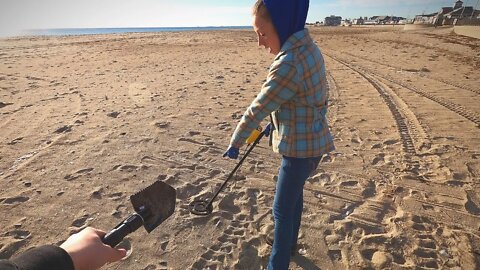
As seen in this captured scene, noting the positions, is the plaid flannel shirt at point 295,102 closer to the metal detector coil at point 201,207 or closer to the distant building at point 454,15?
the metal detector coil at point 201,207

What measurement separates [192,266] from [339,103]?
602 centimetres

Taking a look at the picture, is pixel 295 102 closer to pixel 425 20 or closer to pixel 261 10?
pixel 261 10

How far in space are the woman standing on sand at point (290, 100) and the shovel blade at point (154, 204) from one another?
98cm

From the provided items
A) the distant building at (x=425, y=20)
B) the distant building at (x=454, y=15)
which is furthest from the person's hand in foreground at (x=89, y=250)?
the distant building at (x=425, y=20)

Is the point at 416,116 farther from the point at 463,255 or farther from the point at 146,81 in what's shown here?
the point at 146,81

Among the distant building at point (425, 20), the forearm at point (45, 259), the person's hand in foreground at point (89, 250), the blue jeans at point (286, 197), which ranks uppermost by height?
the forearm at point (45, 259)

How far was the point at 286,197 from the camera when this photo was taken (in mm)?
2383

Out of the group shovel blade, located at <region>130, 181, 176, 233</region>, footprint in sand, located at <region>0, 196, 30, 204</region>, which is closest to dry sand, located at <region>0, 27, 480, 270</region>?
footprint in sand, located at <region>0, 196, 30, 204</region>

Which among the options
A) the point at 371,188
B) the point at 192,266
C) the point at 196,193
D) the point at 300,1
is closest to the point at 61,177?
the point at 196,193

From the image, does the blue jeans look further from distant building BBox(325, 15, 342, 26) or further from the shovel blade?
distant building BBox(325, 15, 342, 26)

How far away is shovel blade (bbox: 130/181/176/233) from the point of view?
1.22 meters

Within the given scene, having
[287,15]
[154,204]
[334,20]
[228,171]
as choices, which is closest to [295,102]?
[287,15]

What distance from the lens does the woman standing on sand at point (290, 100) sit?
202cm

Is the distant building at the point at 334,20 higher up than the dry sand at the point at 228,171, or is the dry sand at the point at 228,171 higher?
the dry sand at the point at 228,171
